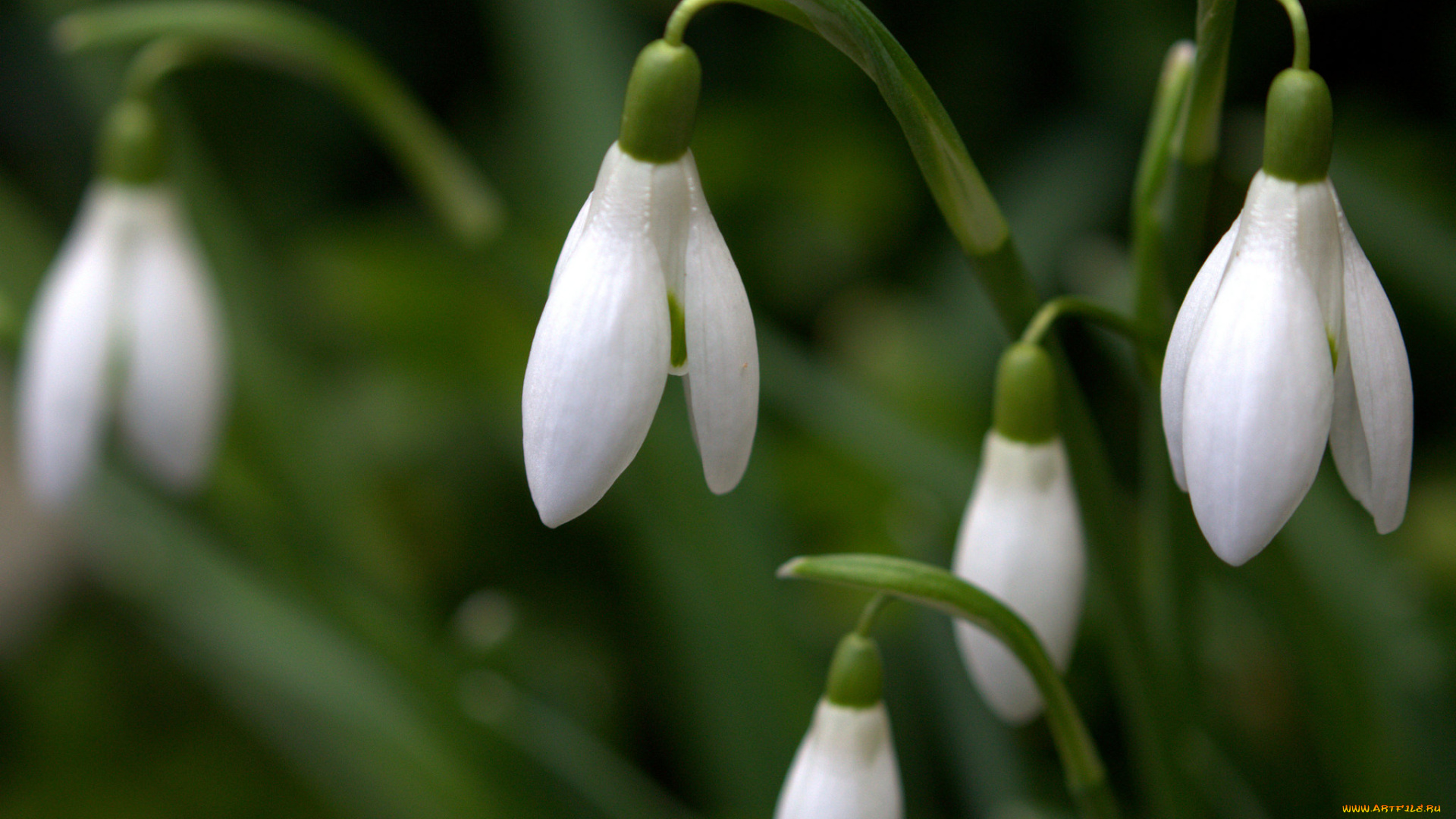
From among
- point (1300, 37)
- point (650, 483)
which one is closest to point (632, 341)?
point (1300, 37)

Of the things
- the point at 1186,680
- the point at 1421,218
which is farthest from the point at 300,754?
the point at 1421,218

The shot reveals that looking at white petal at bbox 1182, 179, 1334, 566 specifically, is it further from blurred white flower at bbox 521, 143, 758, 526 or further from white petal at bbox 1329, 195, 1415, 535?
blurred white flower at bbox 521, 143, 758, 526

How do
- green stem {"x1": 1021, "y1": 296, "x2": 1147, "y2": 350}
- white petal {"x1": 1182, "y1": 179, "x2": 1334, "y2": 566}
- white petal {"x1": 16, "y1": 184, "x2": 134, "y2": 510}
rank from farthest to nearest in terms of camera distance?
white petal {"x1": 16, "y1": 184, "x2": 134, "y2": 510}, green stem {"x1": 1021, "y1": 296, "x2": 1147, "y2": 350}, white petal {"x1": 1182, "y1": 179, "x2": 1334, "y2": 566}

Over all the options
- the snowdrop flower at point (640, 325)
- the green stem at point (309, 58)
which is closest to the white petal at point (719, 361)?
the snowdrop flower at point (640, 325)

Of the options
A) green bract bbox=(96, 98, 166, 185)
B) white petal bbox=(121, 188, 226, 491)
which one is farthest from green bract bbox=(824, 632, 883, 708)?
green bract bbox=(96, 98, 166, 185)

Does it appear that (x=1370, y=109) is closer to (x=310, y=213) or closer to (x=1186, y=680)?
(x=1186, y=680)

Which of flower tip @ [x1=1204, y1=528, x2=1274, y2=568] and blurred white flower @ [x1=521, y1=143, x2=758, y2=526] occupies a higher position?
blurred white flower @ [x1=521, y1=143, x2=758, y2=526]

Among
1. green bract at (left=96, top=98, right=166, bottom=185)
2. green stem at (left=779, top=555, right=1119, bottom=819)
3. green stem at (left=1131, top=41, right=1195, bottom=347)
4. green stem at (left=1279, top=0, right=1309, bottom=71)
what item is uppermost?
green bract at (left=96, top=98, right=166, bottom=185)

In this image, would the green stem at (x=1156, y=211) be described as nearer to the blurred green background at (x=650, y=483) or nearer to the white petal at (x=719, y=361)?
the blurred green background at (x=650, y=483)
